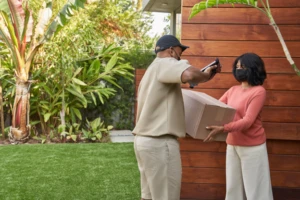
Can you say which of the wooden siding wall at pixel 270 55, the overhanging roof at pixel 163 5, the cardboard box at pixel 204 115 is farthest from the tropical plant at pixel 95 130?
the cardboard box at pixel 204 115

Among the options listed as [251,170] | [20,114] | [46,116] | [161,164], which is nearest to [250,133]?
[251,170]

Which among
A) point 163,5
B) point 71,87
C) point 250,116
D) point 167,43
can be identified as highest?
point 163,5

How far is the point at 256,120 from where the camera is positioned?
4145 millimetres

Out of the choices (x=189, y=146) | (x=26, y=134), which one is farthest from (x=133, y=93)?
(x=189, y=146)

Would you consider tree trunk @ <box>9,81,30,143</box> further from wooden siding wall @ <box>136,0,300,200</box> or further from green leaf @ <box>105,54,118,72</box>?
wooden siding wall @ <box>136,0,300,200</box>

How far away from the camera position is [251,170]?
4145 millimetres

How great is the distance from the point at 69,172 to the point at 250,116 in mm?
3896

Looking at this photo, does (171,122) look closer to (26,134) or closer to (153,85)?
(153,85)

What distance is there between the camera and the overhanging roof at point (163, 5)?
10.9m

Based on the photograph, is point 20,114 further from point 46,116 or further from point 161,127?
point 161,127

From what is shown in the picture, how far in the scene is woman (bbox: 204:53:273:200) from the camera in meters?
4.07

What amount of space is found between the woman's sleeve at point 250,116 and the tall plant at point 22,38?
237 inches

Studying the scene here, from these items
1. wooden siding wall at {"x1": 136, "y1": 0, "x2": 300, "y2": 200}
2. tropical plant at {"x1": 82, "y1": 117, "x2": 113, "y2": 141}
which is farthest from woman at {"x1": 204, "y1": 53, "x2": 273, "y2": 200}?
tropical plant at {"x1": 82, "y1": 117, "x2": 113, "y2": 141}

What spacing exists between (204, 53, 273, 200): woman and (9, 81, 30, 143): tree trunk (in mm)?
6653
